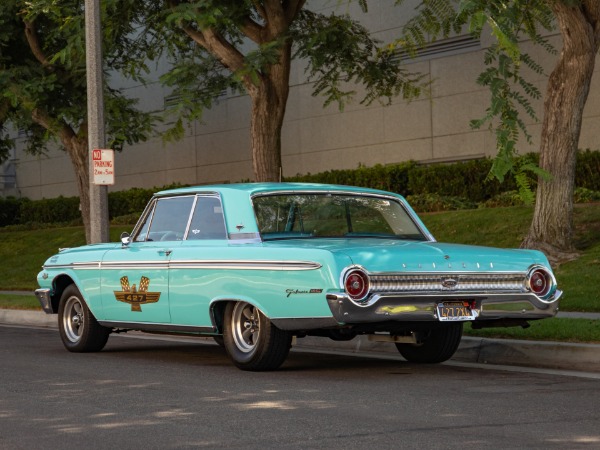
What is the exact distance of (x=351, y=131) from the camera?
1194 inches

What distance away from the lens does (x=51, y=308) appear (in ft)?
45.3

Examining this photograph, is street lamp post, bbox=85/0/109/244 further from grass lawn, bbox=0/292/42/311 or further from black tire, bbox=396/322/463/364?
black tire, bbox=396/322/463/364

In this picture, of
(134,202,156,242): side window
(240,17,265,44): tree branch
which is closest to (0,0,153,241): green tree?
(240,17,265,44): tree branch

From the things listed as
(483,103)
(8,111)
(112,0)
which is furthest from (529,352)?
(8,111)

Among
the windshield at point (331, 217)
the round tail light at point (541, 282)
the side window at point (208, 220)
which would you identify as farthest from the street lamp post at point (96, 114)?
the round tail light at point (541, 282)

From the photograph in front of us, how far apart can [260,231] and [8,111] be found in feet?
61.6

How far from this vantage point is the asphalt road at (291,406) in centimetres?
738

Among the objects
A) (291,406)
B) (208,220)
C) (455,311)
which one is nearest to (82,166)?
(208,220)

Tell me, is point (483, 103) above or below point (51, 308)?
above

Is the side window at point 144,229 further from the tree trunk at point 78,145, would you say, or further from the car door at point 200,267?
the tree trunk at point 78,145

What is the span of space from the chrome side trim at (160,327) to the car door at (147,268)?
5cm

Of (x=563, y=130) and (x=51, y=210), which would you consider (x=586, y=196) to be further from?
(x=51, y=210)

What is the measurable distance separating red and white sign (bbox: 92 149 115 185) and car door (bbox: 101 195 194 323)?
234 inches

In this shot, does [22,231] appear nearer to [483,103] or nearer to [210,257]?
[483,103]
